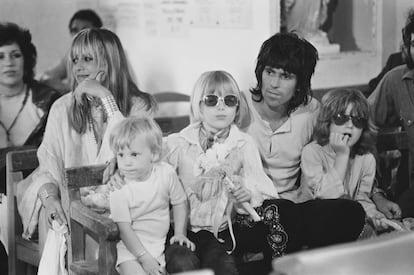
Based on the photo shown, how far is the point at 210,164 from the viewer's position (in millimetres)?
3797

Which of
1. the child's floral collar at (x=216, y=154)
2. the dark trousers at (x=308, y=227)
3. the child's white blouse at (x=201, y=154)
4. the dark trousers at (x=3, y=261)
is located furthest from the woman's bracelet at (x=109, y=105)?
the dark trousers at (x=3, y=261)

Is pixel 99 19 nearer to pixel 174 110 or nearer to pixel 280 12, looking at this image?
pixel 174 110

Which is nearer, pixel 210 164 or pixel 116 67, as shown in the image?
pixel 210 164

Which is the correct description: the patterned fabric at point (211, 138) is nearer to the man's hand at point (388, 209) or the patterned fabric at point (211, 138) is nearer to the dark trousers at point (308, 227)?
the dark trousers at point (308, 227)

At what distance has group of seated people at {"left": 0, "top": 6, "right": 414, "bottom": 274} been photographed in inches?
141

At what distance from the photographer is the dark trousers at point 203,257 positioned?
344 centimetres

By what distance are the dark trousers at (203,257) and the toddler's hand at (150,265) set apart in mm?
39

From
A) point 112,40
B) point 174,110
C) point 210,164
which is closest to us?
point 210,164

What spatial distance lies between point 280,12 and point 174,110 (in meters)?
0.88

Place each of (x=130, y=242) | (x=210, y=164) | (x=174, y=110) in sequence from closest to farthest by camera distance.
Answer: (x=130, y=242) → (x=210, y=164) → (x=174, y=110)

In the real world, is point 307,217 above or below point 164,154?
below

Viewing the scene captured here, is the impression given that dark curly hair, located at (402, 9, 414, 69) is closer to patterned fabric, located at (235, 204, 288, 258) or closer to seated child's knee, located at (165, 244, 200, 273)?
patterned fabric, located at (235, 204, 288, 258)

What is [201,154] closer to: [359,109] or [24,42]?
[359,109]

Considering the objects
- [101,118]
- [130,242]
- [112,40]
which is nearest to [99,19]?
[112,40]
